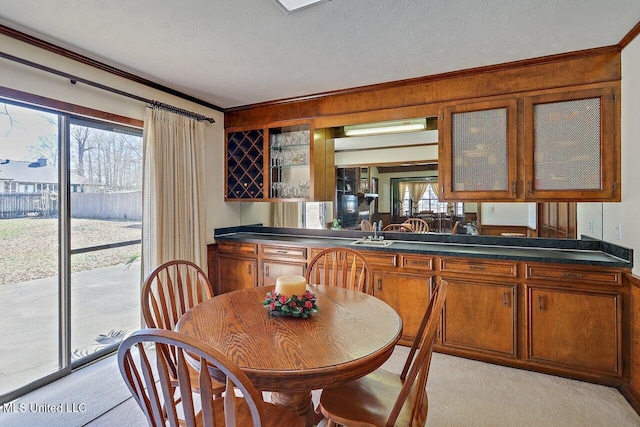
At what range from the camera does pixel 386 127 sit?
348cm

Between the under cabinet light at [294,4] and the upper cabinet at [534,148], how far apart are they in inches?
65.6

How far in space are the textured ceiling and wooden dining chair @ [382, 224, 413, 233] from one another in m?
1.50

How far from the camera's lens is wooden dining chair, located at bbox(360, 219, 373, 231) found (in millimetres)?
3706

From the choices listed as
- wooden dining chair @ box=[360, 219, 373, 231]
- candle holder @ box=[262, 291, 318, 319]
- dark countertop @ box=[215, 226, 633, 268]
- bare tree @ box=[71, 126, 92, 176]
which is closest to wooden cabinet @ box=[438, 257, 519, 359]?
dark countertop @ box=[215, 226, 633, 268]

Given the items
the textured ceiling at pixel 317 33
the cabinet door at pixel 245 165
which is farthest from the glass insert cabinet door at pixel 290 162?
the textured ceiling at pixel 317 33

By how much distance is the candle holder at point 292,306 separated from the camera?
1.66 meters

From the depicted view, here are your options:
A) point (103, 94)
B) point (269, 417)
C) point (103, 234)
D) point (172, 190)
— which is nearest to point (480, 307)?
point (269, 417)

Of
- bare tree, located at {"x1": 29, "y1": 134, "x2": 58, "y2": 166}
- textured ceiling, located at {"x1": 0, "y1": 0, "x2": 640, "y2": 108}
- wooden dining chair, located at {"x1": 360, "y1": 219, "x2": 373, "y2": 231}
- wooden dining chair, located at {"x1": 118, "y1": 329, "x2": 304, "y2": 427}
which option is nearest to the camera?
wooden dining chair, located at {"x1": 118, "y1": 329, "x2": 304, "y2": 427}

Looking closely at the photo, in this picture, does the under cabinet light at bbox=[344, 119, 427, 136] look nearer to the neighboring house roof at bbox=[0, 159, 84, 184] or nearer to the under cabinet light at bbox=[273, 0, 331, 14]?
the under cabinet light at bbox=[273, 0, 331, 14]

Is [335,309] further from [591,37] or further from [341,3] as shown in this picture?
[591,37]

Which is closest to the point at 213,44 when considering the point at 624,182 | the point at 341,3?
the point at 341,3

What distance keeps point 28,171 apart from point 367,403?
2.74 meters

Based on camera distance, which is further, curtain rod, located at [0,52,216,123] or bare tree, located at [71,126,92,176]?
bare tree, located at [71,126,92,176]

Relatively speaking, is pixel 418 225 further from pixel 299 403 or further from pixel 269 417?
pixel 269 417
